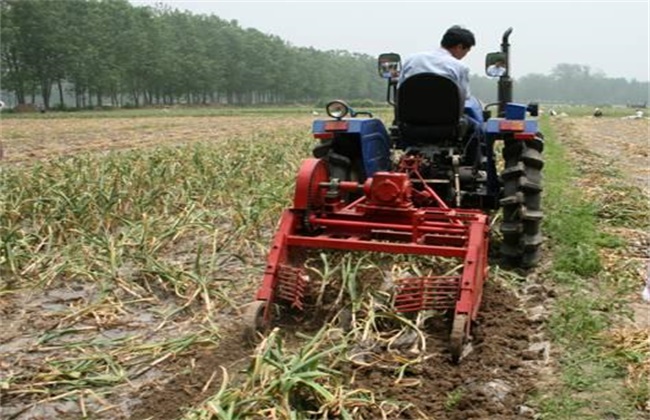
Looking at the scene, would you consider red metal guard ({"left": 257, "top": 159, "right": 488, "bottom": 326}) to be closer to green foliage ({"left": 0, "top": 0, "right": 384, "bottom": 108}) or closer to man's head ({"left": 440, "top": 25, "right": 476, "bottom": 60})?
man's head ({"left": 440, "top": 25, "right": 476, "bottom": 60})

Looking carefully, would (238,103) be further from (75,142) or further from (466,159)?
(466,159)

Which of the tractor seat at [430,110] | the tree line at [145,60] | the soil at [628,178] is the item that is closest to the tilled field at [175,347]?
the soil at [628,178]

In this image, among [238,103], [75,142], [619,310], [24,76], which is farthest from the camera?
[238,103]

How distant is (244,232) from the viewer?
5.11 metres

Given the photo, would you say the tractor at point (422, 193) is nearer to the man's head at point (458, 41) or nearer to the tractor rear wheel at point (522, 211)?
the tractor rear wheel at point (522, 211)

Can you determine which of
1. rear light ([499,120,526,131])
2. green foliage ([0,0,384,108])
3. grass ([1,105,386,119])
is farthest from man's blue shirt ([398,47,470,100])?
green foliage ([0,0,384,108])

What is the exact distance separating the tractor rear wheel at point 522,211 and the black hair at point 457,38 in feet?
2.77

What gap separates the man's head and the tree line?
4674cm

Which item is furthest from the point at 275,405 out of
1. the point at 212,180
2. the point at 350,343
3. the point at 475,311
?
the point at 212,180

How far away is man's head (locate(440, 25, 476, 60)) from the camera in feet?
15.6

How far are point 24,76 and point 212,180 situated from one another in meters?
47.6

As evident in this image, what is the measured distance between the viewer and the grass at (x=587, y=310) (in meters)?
2.72

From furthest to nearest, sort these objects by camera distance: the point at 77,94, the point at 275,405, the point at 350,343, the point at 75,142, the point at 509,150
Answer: the point at 77,94
the point at 75,142
the point at 509,150
the point at 350,343
the point at 275,405

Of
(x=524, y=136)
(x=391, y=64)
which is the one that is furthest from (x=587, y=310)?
(x=391, y=64)
